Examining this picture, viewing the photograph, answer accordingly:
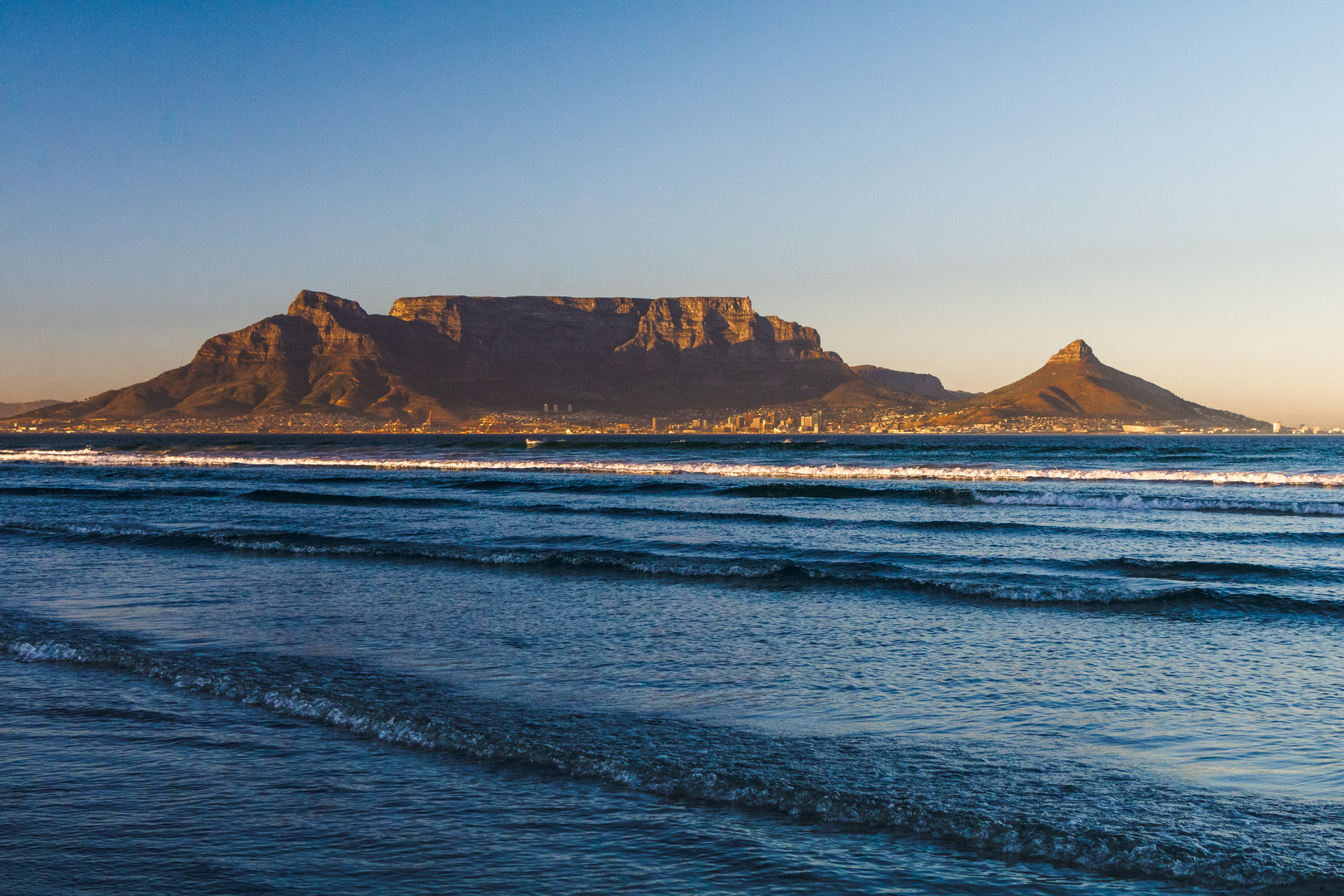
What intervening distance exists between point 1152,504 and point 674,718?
1319 inches

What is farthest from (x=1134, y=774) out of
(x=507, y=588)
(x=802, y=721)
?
(x=507, y=588)

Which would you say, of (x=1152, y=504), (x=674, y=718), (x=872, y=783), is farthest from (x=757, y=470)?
(x=872, y=783)

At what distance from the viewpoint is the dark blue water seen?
6.02 meters

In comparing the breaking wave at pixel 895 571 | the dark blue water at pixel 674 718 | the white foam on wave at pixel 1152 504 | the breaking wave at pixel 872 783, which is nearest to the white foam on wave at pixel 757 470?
the white foam on wave at pixel 1152 504

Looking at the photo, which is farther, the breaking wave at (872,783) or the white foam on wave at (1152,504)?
the white foam on wave at (1152,504)

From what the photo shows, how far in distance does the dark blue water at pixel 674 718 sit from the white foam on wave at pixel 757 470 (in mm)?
30465

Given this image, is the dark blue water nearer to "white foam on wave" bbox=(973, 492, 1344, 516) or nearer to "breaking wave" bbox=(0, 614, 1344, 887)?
"breaking wave" bbox=(0, 614, 1344, 887)

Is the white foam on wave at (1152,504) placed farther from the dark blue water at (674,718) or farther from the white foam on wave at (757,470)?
the white foam on wave at (757,470)

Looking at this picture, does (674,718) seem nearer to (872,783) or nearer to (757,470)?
(872,783)

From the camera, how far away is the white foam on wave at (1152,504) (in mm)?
34469

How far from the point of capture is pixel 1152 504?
36844 mm

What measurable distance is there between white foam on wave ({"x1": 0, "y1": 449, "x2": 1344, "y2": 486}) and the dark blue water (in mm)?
30465

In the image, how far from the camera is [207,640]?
12.7 meters

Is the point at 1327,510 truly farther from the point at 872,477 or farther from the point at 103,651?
the point at 103,651
